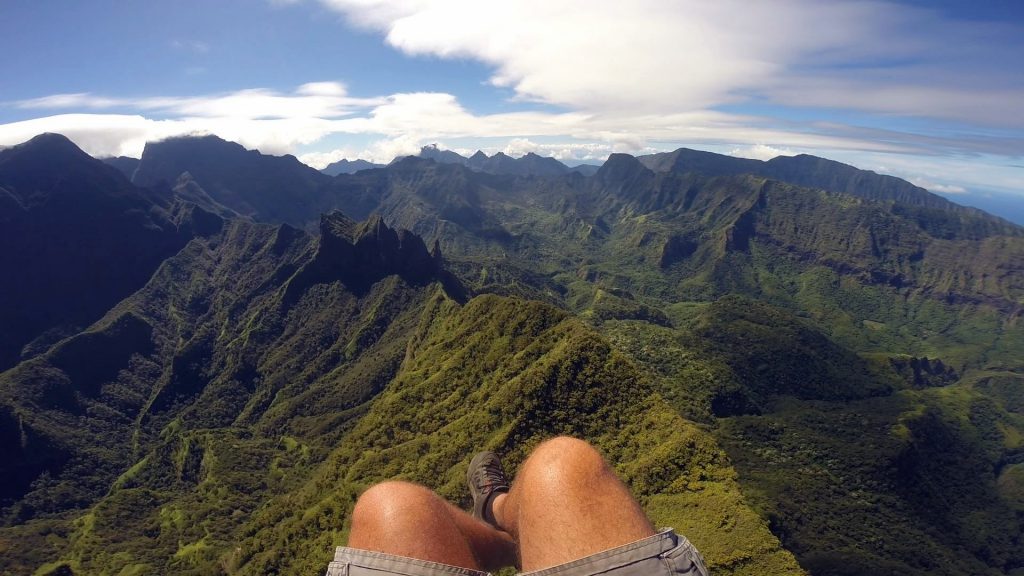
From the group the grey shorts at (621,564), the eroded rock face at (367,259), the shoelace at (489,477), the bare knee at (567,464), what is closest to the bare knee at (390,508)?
the grey shorts at (621,564)

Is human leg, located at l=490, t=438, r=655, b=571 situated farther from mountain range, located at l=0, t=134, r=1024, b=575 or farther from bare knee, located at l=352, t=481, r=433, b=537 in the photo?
mountain range, located at l=0, t=134, r=1024, b=575

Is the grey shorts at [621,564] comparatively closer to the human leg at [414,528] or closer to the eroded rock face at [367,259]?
the human leg at [414,528]

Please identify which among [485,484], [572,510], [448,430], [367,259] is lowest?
[448,430]

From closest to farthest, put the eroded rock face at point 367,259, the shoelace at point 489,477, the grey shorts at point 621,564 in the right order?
1. the grey shorts at point 621,564
2. the shoelace at point 489,477
3. the eroded rock face at point 367,259

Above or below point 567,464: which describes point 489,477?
below

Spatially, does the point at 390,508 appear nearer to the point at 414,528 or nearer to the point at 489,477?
the point at 414,528

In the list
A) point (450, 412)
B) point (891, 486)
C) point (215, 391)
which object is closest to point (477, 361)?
point (450, 412)

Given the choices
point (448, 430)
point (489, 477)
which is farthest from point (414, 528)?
point (448, 430)

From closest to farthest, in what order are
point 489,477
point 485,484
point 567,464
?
1. point 567,464
2. point 485,484
3. point 489,477
